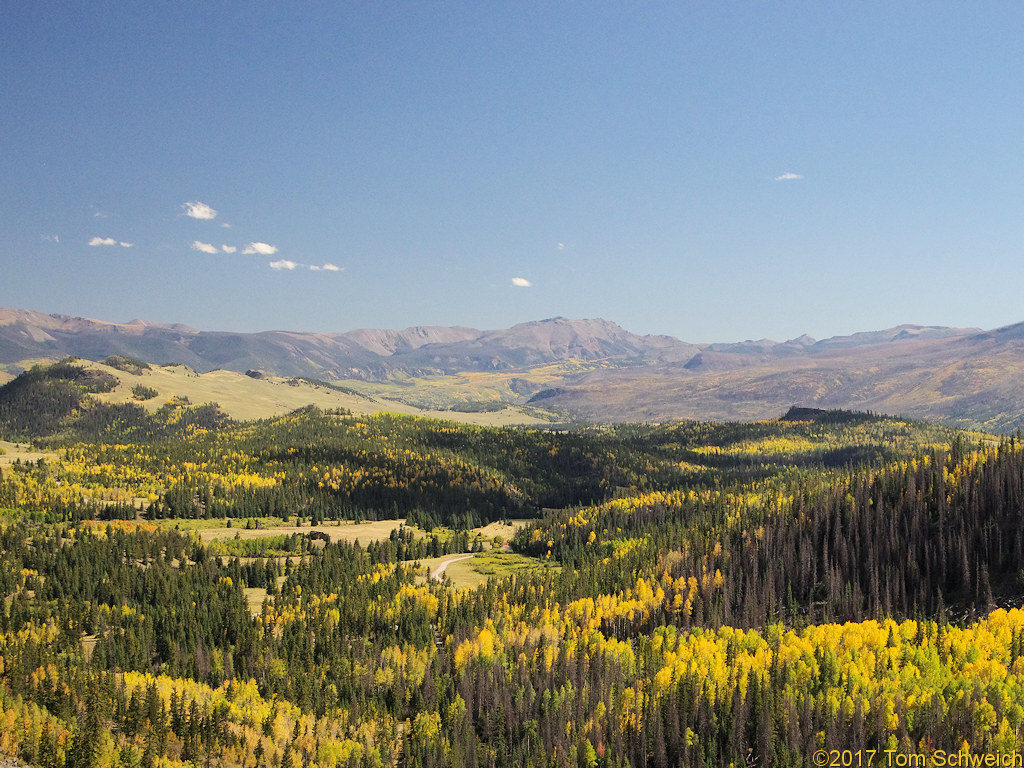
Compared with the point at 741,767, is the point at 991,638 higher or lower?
higher

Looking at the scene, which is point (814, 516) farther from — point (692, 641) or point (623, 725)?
point (623, 725)

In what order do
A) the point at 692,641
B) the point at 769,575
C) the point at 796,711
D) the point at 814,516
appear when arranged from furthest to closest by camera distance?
the point at 814,516 < the point at 769,575 < the point at 692,641 < the point at 796,711

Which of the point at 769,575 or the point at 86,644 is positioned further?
the point at 769,575

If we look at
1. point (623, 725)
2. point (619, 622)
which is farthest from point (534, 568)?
point (623, 725)

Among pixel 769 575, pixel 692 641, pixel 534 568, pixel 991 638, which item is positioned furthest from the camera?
pixel 534 568

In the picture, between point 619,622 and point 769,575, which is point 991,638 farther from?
point 619,622

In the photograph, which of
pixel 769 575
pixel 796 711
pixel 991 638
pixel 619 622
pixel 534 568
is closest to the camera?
pixel 796 711

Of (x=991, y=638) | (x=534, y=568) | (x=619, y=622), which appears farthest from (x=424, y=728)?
(x=534, y=568)

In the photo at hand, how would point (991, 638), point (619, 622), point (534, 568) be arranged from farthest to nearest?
point (534, 568) → point (619, 622) → point (991, 638)

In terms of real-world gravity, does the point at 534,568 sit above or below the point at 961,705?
below
